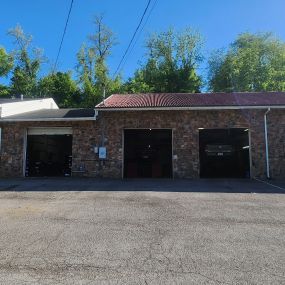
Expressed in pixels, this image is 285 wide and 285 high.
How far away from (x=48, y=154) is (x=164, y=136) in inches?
269

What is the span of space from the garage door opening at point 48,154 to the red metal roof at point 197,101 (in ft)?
10.7

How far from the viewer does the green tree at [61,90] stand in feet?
130

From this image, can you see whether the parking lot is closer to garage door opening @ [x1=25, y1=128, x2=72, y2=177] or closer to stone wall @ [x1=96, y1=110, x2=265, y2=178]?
stone wall @ [x1=96, y1=110, x2=265, y2=178]

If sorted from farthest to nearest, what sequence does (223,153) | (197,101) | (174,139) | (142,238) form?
(223,153) → (197,101) → (174,139) → (142,238)

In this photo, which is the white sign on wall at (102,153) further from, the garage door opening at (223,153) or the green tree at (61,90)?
the green tree at (61,90)

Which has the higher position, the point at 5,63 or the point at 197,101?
the point at 5,63

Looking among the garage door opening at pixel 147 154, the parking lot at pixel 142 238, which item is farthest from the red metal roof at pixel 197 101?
the parking lot at pixel 142 238

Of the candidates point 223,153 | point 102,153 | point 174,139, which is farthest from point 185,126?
point 102,153

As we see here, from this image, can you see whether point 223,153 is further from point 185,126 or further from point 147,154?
point 147,154

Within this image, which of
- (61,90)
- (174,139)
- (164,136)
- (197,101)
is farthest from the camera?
(61,90)

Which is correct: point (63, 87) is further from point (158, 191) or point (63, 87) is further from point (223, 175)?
point (158, 191)

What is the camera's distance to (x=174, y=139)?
1697cm

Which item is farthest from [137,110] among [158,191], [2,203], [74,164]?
[2,203]

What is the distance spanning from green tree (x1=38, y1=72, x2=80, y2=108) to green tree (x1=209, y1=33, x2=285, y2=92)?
676 inches
